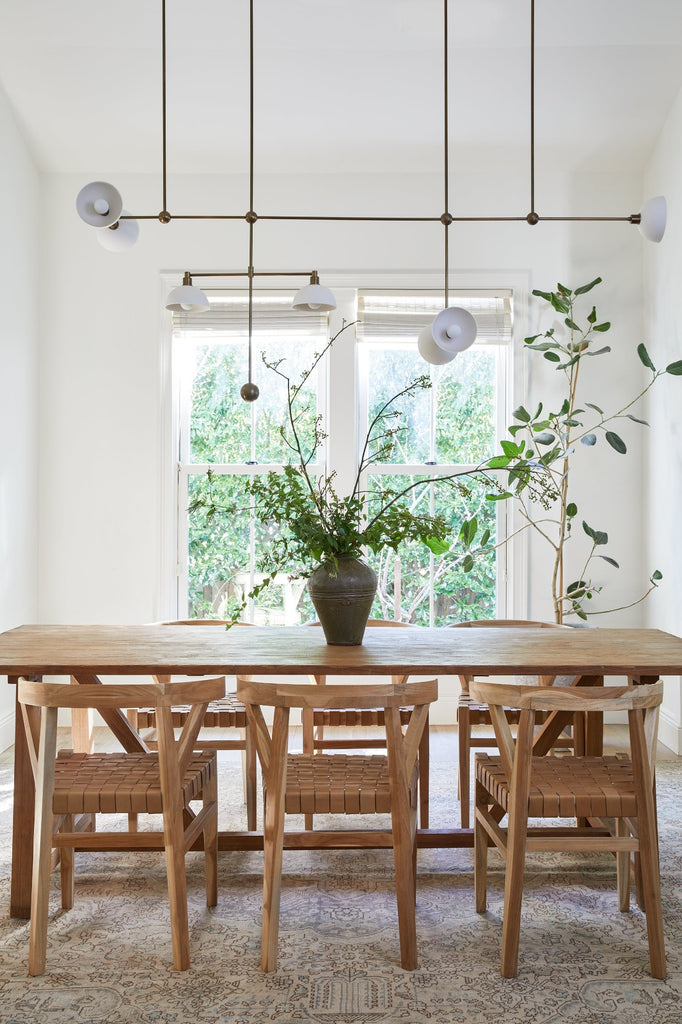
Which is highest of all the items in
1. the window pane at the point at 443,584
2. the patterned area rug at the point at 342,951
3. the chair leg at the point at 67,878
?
the window pane at the point at 443,584

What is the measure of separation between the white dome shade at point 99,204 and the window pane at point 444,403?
246 cm

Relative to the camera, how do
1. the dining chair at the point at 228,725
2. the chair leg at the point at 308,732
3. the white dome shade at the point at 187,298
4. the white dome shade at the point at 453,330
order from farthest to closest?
the white dome shade at the point at 187,298 < the chair leg at the point at 308,732 < the dining chair at the point at 228,725 < the white dome shade at the point at 453,330

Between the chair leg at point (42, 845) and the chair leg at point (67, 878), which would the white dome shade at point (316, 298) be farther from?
the chair leg at point (67, 878)

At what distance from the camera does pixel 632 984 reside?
2.30 meters

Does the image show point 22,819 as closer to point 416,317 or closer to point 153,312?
point 153,312

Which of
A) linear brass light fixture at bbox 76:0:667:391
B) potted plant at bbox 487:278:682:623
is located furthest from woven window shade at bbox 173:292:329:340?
linear brass light fixture at bbox 76:0:667:391

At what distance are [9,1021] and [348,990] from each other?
2.71 feet

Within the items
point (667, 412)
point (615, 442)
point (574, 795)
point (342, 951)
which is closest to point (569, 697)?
point (574, 795)

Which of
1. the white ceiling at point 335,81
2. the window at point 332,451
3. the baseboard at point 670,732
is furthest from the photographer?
the window at point 332,451

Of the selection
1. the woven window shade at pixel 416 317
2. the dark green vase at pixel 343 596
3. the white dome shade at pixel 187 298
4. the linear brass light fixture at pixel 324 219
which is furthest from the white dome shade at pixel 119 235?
the woven window shade at pixel 416 317

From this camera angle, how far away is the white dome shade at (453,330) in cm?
310

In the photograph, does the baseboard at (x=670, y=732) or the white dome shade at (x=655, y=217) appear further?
the baseboard at (x=670, y=732)

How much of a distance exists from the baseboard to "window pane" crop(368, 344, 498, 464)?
5.83 ft

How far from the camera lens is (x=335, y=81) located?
456 centimetres
